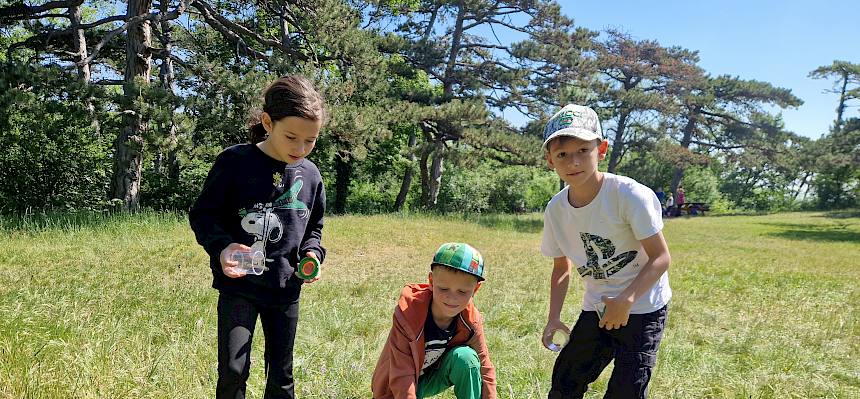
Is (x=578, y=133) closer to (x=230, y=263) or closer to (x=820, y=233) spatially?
(x=230, y=263)

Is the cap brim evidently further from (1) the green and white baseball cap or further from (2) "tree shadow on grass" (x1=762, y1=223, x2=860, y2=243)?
(2) "tree shadow on grass" (x1=762, y1=223, x2=860, y2=243)

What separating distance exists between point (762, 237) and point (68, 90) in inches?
670

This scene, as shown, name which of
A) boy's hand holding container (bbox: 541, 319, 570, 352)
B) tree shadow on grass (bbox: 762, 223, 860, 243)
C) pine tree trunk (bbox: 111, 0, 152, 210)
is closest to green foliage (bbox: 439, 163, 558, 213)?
tree shadow on grass (bbox: 762, 223, 860, 243)

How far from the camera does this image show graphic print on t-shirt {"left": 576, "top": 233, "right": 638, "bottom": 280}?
2.23m

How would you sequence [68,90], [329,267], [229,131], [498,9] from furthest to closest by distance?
[498,9], [229,131], [68,90], [329,267]

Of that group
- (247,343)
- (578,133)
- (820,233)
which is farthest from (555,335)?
(820,233)

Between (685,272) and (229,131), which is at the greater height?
(229,131)

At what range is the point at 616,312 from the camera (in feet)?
6.66

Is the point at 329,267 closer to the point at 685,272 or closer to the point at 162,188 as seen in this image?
the point at 685,272

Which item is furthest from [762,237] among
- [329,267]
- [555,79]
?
[329,267]

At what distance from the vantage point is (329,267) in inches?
305

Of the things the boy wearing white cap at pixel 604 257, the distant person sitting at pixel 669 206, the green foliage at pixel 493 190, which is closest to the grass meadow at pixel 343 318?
the boy wearing white cap at pixel 604 257

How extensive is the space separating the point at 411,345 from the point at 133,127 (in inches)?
388

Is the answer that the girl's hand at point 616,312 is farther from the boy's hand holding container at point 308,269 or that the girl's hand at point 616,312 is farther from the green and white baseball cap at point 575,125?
the boy's hand holding container at point 308,269
